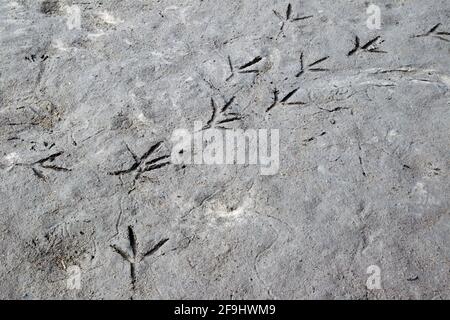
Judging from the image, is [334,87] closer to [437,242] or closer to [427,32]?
[427,32]

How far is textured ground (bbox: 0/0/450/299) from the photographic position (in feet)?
5.35

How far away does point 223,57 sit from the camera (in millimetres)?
2295

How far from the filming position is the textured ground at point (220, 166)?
1.63 metres

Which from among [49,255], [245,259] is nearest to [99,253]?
[49,255]

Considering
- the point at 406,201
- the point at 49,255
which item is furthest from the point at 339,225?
the point at 49,255

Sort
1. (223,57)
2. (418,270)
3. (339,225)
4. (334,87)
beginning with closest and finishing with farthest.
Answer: (418,270) < (339,225) < (334,87) < (223,57)

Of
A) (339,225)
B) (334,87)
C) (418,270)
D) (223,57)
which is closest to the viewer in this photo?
(418,270)

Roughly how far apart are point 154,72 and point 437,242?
118 cm

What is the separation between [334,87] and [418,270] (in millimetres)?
789

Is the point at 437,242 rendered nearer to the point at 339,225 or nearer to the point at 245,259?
the point at 339,225

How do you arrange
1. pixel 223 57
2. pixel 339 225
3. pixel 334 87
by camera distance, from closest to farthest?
pixel 339 225 < pixel 334 87 < pixel 223 57

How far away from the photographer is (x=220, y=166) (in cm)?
190

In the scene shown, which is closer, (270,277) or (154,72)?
(270,277)

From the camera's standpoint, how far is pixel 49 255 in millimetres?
1691
